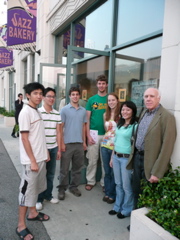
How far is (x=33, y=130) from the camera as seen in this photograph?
8.23ft

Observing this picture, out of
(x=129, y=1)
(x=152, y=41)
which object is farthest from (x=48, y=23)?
(x=152, y=41)

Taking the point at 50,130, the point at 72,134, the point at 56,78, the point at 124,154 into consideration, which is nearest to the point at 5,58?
the point at 56,78

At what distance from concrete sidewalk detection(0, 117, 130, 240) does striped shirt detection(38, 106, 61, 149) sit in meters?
1.04

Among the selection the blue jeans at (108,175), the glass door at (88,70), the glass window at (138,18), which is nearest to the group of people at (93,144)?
the blue jeans at (108,175)

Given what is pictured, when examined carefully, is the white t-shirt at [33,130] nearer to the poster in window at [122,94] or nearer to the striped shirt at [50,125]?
the striped shirt at [50,125]

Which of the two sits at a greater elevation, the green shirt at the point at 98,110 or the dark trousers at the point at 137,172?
the green shirt at the point at 98,110

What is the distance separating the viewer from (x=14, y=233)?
8.73 ft

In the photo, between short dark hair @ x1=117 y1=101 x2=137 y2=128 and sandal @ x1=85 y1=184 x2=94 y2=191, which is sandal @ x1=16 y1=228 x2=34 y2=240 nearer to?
sandal @ x1=85 y1=184 x2=94 y2=191

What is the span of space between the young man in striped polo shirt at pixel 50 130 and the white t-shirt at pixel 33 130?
1.92ft

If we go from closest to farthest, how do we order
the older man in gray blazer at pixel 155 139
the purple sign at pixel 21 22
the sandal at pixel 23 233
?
the older man in gray blazer at pixel 155 139, the sandal at pixel 23 233, the purple sign at pixel 21 22

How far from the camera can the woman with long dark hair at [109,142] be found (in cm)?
344

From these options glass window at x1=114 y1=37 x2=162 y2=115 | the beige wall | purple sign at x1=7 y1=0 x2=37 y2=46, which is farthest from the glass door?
purple sign at x1=7 y1=0 x2=37 y2=46

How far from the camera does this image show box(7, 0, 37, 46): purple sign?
27.8 feet

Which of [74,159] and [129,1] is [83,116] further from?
[129,1]
